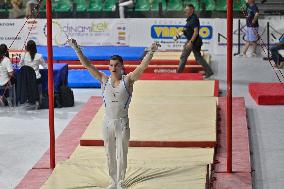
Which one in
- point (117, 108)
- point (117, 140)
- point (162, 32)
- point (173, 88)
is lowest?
point (173, 88)

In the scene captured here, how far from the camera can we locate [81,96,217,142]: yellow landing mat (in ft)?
35.1

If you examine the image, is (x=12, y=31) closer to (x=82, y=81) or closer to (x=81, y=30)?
(x=81, y=30)

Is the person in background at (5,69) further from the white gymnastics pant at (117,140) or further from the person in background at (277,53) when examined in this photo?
the person in background at (277,53)

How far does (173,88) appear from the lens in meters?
14.2

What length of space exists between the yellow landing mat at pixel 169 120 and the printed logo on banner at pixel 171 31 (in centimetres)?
625

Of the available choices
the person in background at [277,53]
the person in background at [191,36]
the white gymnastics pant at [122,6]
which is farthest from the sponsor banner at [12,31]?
the person in background at [277,53]

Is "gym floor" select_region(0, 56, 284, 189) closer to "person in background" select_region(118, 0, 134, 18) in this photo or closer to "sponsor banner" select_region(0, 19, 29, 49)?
"person in background" select_region(118, 0, 134, 18)

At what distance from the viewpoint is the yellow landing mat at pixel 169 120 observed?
421 inches

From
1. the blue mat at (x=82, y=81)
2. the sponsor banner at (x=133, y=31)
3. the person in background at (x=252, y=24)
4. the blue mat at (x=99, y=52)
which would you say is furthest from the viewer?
the sponsor banner at (x=133, y=31)

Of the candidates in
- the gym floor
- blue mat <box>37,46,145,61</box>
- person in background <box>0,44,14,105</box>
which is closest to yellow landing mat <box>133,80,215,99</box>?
the gym floor

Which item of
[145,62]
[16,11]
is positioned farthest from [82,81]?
[145,62]

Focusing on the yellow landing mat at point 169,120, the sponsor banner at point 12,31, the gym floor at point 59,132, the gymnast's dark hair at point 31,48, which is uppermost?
the gymnast's dark hair at point 31,48

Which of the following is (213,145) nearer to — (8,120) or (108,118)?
(108,118)

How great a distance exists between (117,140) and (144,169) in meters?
0.87
